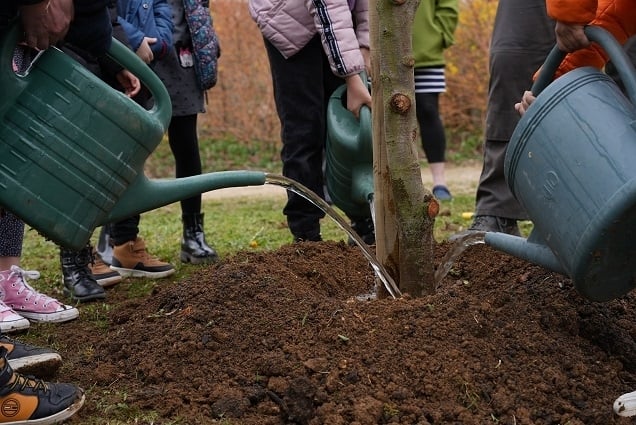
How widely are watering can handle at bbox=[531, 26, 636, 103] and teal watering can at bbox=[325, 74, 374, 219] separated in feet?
3.50

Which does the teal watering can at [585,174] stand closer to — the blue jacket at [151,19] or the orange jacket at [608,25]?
the orange jacket at [608,25]

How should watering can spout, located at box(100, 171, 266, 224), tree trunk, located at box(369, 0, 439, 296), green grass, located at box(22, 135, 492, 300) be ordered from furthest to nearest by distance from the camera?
green grass, located at box(22, 135, 492, 300)
tree trunk, located at box(369, 0, 439, 296)
watering can spout, located at box(100, 171, 266, 224)

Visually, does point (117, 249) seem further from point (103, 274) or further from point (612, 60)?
point (612, 60)

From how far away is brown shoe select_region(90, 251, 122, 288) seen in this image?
12.8 feet

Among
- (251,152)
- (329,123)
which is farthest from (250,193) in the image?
(329,123)

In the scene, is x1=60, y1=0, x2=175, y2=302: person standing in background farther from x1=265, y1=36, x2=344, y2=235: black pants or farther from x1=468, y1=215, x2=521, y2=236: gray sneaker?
x1=468, y1=215, x2=521, y2=236: gray sneaker

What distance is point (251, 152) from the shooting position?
976cm

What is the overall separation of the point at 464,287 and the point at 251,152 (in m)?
6.85

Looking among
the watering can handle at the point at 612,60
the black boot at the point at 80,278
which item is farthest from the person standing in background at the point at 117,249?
Answer: the watering can handle at the point at 612,60

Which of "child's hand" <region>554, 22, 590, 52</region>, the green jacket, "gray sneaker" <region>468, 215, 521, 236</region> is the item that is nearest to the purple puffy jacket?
"gray sneaker" <region>468, 215, 521, 236</region>

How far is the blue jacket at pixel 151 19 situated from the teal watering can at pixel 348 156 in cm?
88

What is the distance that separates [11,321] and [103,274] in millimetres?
847

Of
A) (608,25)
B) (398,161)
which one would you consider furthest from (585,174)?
(398,161)

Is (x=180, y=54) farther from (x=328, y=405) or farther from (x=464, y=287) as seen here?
(x=328, y=405)
